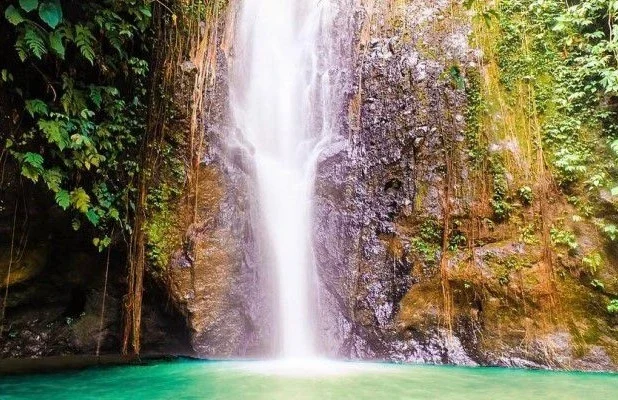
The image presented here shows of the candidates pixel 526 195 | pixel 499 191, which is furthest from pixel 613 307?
pixel 499 191

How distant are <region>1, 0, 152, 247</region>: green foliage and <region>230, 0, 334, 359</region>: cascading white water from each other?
2.06m

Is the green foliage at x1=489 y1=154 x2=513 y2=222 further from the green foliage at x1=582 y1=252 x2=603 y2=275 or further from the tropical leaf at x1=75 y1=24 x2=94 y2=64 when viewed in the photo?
the tropical leaf at x1=75 y1=24 x2=94 y2=64

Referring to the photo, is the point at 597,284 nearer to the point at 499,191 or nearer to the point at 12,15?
the point at 499,191

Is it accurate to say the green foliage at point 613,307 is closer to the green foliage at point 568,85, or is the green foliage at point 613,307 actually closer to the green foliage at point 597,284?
the green foliage at point 597,284

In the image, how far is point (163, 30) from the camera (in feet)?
24.3

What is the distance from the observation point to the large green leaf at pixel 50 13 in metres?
4.61

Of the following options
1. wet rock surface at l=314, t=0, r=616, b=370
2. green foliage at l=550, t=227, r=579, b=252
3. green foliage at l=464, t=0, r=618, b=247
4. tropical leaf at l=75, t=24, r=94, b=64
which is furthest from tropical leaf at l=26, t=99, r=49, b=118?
green foliage at l=550, t=227, r=579, b=252

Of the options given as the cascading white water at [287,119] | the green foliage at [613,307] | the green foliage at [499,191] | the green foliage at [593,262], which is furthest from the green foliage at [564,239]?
the cascading white water at [287,119]

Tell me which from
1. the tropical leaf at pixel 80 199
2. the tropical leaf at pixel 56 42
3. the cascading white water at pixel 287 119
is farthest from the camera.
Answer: the cascading white water at pixel 287 119

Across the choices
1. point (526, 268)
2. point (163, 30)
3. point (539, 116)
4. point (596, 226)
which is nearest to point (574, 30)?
point (539, 116)

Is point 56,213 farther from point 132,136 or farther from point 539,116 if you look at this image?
point 539,116

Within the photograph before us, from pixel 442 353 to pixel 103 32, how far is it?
228 inches

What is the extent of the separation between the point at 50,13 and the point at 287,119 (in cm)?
427

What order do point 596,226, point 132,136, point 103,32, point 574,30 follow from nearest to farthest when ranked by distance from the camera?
point 103,32 → point 596,226 → point 132,136 → point 574,30
